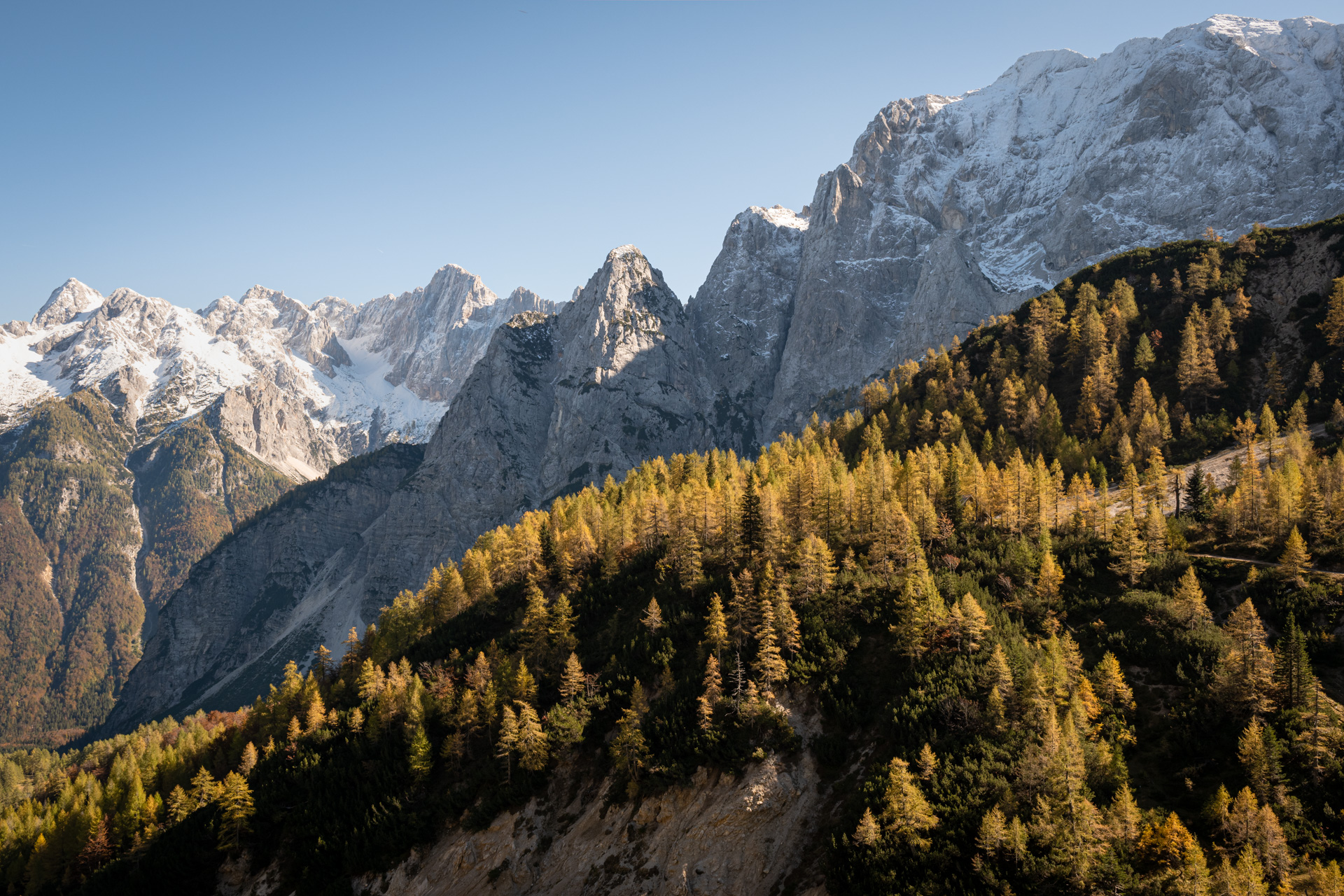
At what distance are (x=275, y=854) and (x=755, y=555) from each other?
60.1m

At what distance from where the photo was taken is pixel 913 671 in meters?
60.6

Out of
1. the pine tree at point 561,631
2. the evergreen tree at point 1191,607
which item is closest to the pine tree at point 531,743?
the pine tree at point 561,631

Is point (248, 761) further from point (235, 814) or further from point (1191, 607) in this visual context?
point (1191, 607)

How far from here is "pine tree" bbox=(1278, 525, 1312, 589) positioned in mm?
65812

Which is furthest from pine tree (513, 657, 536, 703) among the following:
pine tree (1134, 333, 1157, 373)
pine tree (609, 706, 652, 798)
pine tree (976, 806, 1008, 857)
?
pine tree (1134, 333, 1157, 373)

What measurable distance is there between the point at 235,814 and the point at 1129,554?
3852 inches

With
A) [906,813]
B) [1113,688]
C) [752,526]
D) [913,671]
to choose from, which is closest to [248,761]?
[752,526]

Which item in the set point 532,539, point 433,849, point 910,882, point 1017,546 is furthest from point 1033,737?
point 532,539

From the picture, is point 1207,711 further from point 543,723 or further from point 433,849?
point 433,849

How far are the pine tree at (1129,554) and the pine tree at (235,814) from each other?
3752 inches

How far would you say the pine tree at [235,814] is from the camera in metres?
78.5

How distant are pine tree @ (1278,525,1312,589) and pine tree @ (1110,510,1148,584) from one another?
10.8 meters

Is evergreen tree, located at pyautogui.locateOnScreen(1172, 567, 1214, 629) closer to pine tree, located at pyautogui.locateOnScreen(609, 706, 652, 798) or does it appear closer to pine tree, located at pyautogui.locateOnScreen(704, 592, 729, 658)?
pine tree, located at pyautogui.locateOnScreen(704, 592, 729, 658)

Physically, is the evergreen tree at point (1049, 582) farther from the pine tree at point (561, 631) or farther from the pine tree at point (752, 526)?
the pine tree at point (561, 631)
